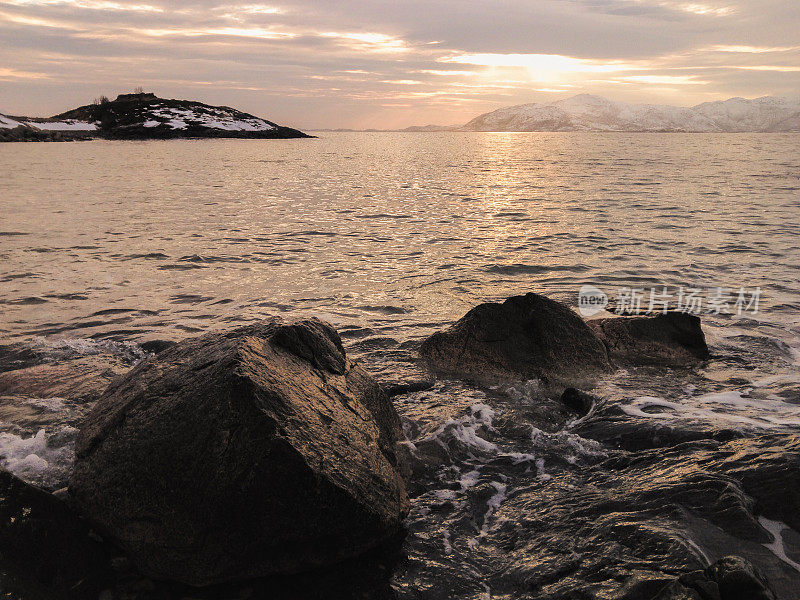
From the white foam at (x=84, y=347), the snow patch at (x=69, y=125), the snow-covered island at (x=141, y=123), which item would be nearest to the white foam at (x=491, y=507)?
the white foam at (x=84, y=347)

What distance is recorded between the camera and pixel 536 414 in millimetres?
7664

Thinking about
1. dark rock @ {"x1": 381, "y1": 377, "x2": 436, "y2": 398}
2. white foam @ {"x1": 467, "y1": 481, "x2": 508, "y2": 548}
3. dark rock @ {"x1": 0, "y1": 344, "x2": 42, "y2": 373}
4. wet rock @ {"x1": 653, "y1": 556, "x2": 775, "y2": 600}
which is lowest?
white foam @ {"x1": 467, "y1": 481, "x2": 508, "y2": 548}

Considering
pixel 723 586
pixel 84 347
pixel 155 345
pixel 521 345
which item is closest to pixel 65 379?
pixel 84 347

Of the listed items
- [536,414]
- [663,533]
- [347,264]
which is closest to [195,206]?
[347,264]

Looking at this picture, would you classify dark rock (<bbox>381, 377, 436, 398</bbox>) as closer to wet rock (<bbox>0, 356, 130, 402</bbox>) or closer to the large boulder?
the large boulder

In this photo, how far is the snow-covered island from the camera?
120137mm

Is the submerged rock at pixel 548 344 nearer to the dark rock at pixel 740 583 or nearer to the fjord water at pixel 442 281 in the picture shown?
the fjord water at pixel 442 281

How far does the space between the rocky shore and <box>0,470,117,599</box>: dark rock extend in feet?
0.05

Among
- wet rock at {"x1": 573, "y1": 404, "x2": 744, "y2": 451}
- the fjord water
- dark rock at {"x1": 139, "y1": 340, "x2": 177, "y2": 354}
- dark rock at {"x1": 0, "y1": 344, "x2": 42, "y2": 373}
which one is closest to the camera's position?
the fjord water

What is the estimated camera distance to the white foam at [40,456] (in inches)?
240

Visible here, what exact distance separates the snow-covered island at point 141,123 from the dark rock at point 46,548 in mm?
126593

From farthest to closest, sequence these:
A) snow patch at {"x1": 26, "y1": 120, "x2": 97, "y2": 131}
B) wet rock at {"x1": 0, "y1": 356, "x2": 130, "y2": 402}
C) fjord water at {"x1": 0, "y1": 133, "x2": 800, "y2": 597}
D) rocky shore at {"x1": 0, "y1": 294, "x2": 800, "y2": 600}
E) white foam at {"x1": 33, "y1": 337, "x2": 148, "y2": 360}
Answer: snow patch at {"x1": 26, "y1": 120, "x2": 97, "y2": 131}
white foam at {"x1": 33, "y1": 337, "x2": 148, "y2": 360}
wet rock at {"x1": 0, "y1": 356, "x2": 130, "y2": 402}
fjord water at {"x1": 0, "y1": 133, "x2": 800, "y2": 597}
rocky shore at {"x1": 0, "y1": 294, "x2": 800, "y2": 600}

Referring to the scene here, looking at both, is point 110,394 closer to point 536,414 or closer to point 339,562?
point 339,562

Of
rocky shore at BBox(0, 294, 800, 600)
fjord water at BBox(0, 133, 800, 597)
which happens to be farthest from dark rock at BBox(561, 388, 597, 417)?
rocky shore at BBox(0, 294, 800, 600)
